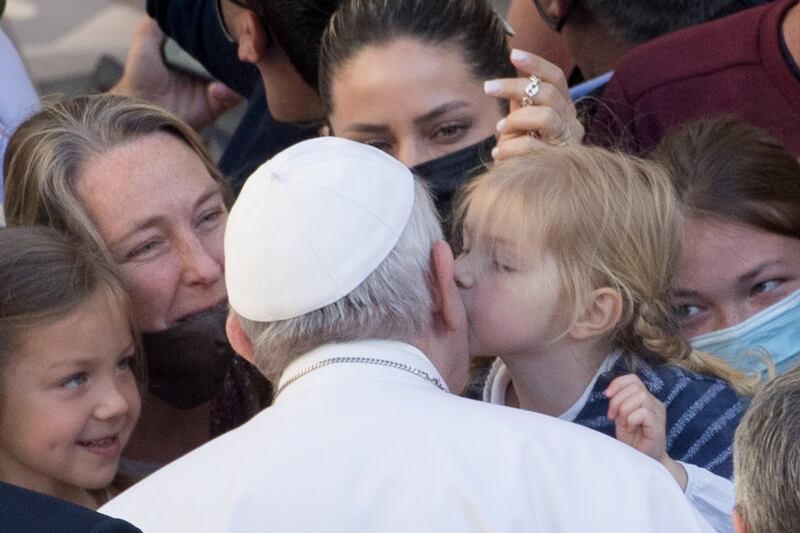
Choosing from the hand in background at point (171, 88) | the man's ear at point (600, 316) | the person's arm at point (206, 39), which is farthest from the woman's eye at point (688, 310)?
the hand in background at point (171, 88)

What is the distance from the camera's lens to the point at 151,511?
6.50 feet

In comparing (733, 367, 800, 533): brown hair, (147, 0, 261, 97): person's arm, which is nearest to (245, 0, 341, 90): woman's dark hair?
(147, 0, 261, 97): person's arm

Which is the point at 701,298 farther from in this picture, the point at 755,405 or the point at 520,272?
the point at 755,405

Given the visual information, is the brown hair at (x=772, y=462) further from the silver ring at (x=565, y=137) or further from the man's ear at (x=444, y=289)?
the silver ring at (x=565, y=137)

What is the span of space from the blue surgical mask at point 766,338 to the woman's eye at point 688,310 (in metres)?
0.07

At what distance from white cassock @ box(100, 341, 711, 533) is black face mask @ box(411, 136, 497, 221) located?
3.53 feet

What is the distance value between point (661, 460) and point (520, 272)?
0.41 metres

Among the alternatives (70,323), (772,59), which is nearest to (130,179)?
(70,323)

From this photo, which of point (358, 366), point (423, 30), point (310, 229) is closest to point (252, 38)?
point (423, 30)

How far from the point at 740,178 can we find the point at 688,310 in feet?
0.91

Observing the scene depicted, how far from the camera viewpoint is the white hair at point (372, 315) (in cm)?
207

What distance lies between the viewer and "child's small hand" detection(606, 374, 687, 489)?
2.36m

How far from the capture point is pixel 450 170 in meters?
3.06

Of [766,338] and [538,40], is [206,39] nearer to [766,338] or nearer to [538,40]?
[538,40]
